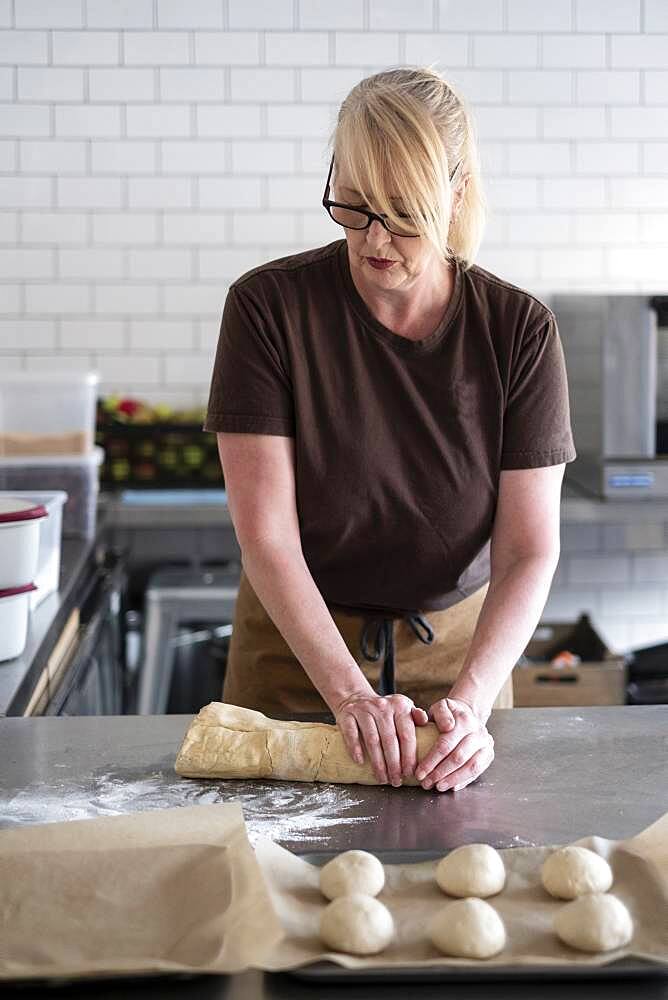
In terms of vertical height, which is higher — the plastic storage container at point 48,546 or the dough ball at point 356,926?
the plastic storage container at point 48,546

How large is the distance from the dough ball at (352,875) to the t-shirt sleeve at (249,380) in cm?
70

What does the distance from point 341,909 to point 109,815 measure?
40 cm

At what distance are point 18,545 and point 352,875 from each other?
3.08 feet

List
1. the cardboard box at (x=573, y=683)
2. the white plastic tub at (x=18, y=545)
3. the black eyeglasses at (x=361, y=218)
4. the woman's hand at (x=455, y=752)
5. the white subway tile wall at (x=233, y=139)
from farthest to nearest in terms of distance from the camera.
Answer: the white subway tile wall at (x=233, y=139) < the cardboard box at (x=573, y=683) < the white plastic tub at (x=18, y=545) < the black eyeglasses at (x=361, y=218) < the woman's hand at (x=455, y=752)

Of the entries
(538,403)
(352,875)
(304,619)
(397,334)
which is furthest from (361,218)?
(352,875)

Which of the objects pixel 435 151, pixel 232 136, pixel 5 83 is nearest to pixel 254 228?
pixel 232 136

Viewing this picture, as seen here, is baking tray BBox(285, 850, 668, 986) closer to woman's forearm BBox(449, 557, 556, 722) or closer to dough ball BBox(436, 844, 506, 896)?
dough ball BBox(436, 844, 506, 896)

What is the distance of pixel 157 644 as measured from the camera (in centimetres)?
340

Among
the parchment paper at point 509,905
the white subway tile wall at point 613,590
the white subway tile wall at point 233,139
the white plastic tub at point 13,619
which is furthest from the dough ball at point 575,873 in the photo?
the white subway tile wall at point 233,139

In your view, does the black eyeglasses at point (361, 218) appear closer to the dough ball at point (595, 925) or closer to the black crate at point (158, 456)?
the dough ball at point (595, 925)

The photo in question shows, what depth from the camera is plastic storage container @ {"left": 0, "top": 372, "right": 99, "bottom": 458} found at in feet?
10.0

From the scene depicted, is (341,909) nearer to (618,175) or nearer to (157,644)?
(157,644)

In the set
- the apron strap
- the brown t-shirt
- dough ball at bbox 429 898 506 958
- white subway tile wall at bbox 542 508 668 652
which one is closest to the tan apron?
the apron strap

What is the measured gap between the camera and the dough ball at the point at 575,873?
41.5 inches
